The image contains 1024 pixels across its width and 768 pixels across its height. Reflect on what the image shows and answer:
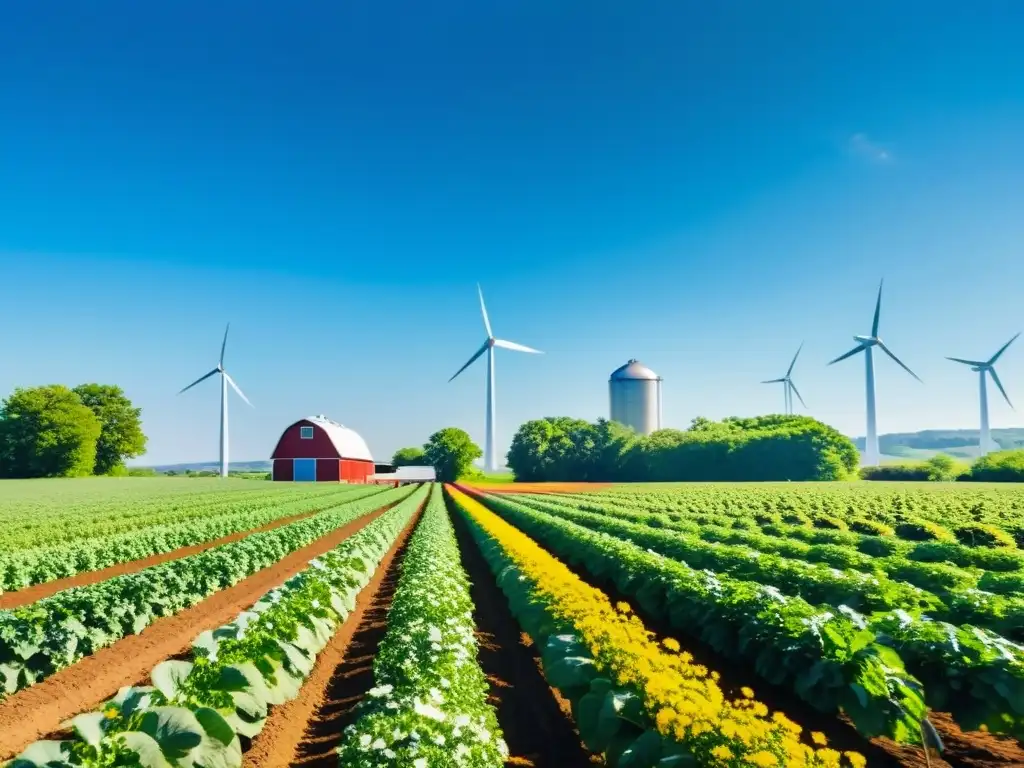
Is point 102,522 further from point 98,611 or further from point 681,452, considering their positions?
point 681,452

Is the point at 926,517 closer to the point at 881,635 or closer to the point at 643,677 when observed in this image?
the point at 881,635

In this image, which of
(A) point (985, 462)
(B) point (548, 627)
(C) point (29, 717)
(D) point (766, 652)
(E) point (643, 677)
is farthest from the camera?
(A) point (985, 462)

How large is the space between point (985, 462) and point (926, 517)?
6396cm

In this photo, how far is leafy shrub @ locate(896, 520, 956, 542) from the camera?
83.2ft

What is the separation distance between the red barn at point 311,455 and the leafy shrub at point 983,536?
88.5m

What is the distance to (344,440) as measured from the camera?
10775 cm

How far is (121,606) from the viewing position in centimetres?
1197

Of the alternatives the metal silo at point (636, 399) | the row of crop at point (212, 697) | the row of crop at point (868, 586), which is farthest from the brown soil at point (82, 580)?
the metal silo at point (636, 399)

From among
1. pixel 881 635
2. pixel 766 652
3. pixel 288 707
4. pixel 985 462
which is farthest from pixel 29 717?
pixel 985 462

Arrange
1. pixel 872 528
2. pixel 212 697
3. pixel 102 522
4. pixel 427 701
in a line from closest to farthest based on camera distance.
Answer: pixel 212 697
pixel 427 701
pixel 872 528
pixel 102 522

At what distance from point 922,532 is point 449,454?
113 meters

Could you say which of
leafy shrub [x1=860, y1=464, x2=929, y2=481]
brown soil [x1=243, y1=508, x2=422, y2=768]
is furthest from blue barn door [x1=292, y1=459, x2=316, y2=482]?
brown soil [x1=243, y1=508, x2=422, y2=768]

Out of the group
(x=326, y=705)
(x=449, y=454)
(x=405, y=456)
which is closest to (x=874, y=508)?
(x=326, y=705)

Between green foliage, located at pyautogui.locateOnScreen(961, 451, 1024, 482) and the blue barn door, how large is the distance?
95039mm
